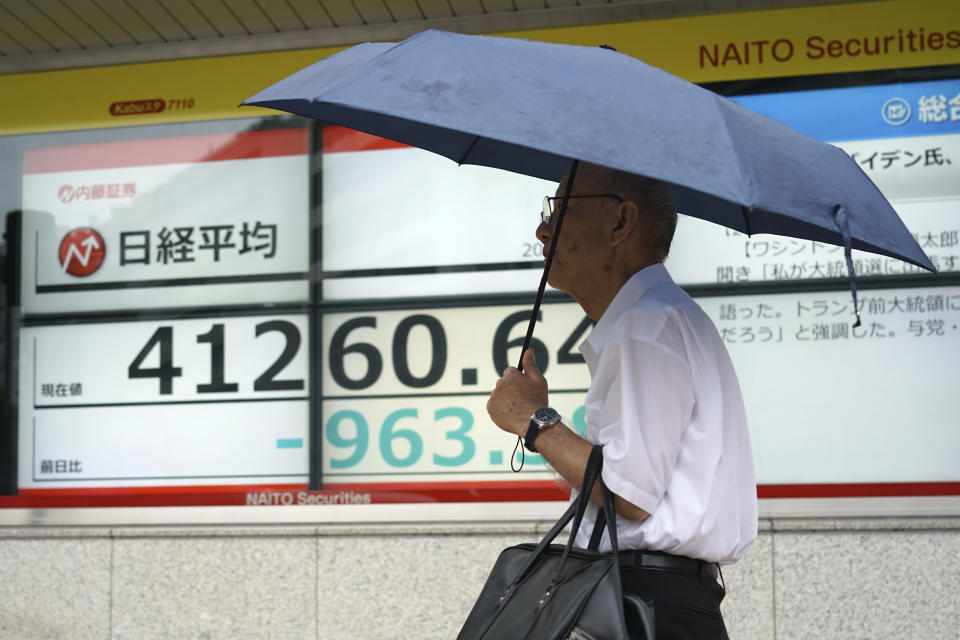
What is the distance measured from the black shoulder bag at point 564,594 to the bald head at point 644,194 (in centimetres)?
57

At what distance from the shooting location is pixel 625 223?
95.7 inches

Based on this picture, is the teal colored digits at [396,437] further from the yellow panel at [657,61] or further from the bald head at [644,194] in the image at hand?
the bald head at [644,194]

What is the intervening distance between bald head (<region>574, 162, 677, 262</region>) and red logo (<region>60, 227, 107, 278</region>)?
4.31 metres

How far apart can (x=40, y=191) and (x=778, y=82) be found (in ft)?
13.5

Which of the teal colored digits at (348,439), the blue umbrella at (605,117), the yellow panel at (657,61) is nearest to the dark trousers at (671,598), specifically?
the blue umbrella at (605,117)

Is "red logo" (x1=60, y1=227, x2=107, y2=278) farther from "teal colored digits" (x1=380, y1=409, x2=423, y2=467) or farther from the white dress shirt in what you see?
the white dress shirt

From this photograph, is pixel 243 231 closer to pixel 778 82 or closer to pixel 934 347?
pixel 778 82

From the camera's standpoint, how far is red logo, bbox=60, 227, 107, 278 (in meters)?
6.09

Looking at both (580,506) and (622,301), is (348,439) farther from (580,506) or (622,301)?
(580,506)

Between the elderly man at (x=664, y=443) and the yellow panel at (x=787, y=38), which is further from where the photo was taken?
the yellow panel at (x=787, y=38)

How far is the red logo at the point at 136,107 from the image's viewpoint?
6027 millimetres

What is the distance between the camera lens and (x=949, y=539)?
16.8 ft

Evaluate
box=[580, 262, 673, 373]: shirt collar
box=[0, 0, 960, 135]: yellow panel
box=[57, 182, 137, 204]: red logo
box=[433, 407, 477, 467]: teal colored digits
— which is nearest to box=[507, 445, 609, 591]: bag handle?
box=[580, 262, 673, 373]: shirt collar

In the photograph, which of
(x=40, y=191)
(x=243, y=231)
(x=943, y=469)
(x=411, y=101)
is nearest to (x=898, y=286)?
(x=943, y=469)
